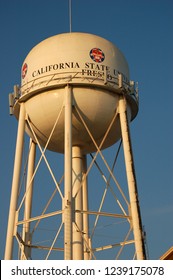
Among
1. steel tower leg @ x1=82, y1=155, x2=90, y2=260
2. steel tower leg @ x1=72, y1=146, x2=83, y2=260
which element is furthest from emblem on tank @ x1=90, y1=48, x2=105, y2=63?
steel tower leg @ x1=82, y1=155, x2=90, y2=260

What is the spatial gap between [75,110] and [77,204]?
363cm

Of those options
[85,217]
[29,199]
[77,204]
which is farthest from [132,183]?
[29,199]

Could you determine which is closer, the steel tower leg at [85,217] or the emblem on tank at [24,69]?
the emblem on tank at [24,69]

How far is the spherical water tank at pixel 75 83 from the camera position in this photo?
712 inches

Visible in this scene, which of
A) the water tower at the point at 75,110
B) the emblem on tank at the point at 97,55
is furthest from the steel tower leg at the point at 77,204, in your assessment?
the emblem on tank at the point at 97,55

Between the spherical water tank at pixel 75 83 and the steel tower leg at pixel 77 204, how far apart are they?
0.67 m

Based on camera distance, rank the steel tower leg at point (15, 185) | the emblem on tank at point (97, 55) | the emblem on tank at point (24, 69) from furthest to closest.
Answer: the emblem on tank at point (24, 69) → the emblem on tank at point (97, 55) → the steel tower leg at point (15, 185)

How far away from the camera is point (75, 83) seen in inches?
707

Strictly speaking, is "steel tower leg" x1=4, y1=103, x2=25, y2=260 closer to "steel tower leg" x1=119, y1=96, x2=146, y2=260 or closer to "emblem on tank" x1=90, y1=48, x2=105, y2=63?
"emblem on tank" x1=90, y1=48, x2=105, y2=63

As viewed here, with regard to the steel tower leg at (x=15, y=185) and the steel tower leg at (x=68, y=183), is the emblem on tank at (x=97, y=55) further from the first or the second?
the steel tower leg at (x=15, y=185)

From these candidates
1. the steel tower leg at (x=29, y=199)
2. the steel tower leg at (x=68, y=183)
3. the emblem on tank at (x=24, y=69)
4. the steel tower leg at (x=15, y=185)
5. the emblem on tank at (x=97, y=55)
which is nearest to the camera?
the steel tower leg at (x=68, y=183)

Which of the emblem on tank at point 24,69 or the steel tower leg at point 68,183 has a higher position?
the emblem on tank at point 24,69

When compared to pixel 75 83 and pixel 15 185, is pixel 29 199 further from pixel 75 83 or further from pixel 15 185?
pixel 75 83
